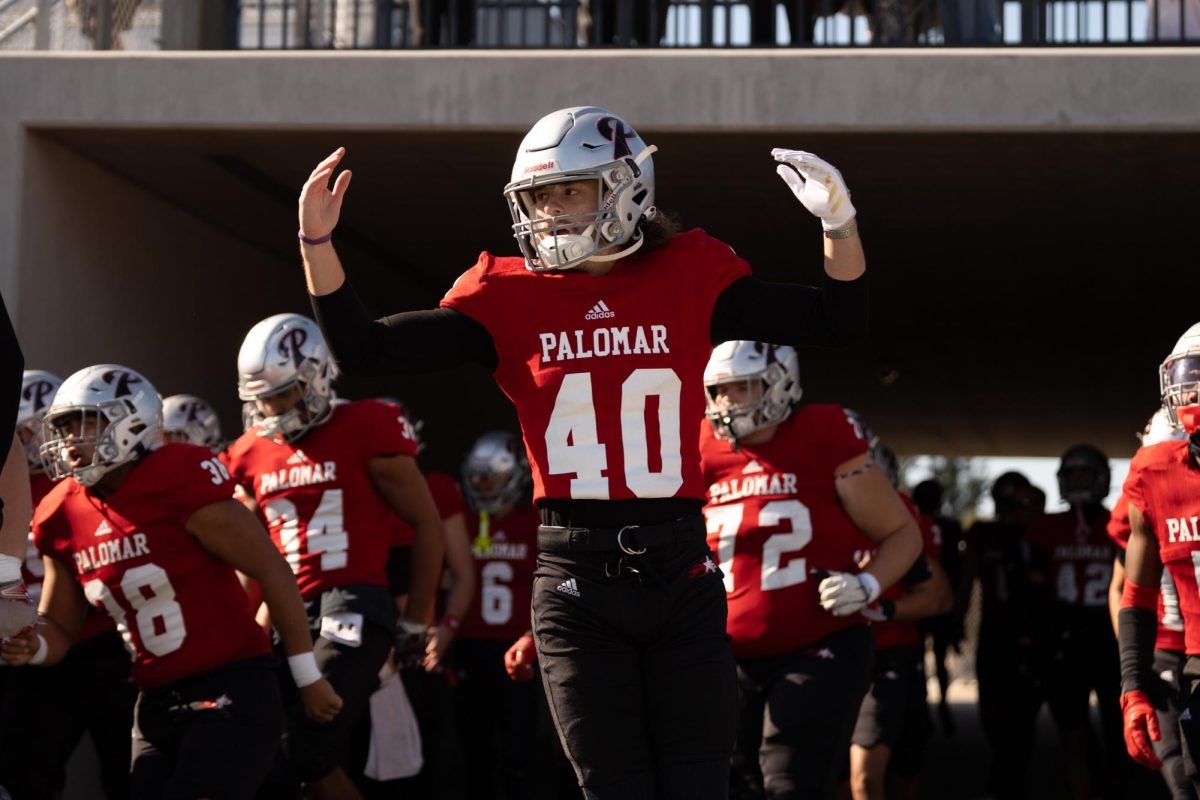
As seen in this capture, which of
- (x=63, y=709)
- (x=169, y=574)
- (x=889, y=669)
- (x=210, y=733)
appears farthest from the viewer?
(x=889, y=669)

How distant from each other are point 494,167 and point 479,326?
17.0 ft

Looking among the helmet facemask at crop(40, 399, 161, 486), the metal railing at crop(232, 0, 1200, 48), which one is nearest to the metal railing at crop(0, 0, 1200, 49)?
the metal railing at crop(232, 0, 1200, 48)

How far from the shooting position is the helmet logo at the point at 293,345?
6371 millimetres

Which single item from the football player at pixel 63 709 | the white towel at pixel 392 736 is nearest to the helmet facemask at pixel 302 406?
the football player at pixel 63 709

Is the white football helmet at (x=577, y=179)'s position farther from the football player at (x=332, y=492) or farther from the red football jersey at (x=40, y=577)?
the red football jersey at (x=40, y=577)

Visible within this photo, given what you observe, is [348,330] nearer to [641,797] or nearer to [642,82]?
[641,797]

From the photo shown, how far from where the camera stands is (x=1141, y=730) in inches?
213

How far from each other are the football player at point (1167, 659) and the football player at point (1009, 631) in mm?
3461

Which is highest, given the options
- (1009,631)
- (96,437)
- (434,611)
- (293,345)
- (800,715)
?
(293,345)

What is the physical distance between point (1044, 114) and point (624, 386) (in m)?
4.55

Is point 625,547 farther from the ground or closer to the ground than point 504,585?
farther from the ground

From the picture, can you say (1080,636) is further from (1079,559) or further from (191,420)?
(191,420)

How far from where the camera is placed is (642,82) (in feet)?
25.4

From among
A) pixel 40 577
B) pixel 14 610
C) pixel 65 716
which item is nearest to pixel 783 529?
pixel 65 716
